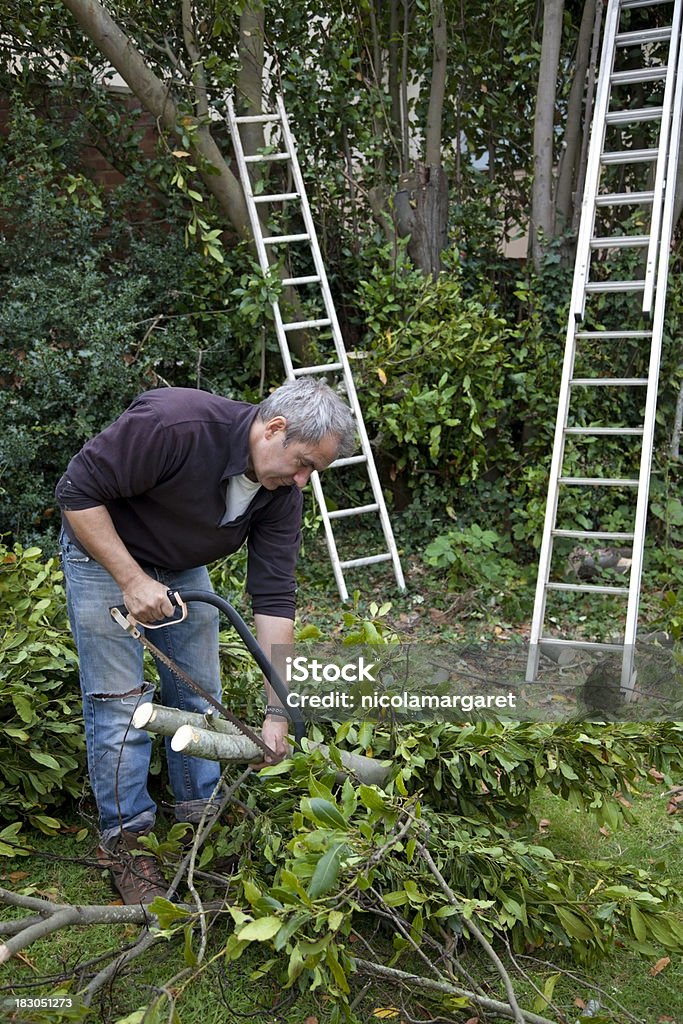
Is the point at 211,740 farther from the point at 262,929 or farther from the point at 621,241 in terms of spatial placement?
the point at 621,241

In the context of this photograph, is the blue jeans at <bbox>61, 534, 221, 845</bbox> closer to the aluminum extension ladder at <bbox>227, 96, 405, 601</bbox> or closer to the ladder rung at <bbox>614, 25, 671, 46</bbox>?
the aluminum extension ladder at <bbox>227, 96, 405, 601</bbox>

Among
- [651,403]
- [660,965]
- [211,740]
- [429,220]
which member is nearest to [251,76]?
[429,220]

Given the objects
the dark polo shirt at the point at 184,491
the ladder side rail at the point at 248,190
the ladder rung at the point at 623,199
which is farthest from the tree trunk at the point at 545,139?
the dark polo shirt at the point at 184,491

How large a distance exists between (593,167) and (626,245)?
A: 52 centimetres

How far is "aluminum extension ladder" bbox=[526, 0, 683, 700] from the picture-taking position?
5051mm

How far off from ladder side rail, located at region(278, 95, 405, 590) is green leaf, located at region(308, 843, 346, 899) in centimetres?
418

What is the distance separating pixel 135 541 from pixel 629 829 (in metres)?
2.12

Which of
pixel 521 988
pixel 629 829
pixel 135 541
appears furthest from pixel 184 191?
pixel 521 988

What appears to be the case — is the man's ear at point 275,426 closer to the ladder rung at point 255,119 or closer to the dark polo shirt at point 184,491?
the dark polo shirt at point 184,491

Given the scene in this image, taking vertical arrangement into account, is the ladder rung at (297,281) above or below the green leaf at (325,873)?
above

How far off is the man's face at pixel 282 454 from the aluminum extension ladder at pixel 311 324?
331 centimetres

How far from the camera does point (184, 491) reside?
256cm

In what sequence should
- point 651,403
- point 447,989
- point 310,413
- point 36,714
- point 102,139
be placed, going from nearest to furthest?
point 447,989, point 310,413, point 36,714, point 651,403, point 102,139

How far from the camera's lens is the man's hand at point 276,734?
2.50m
